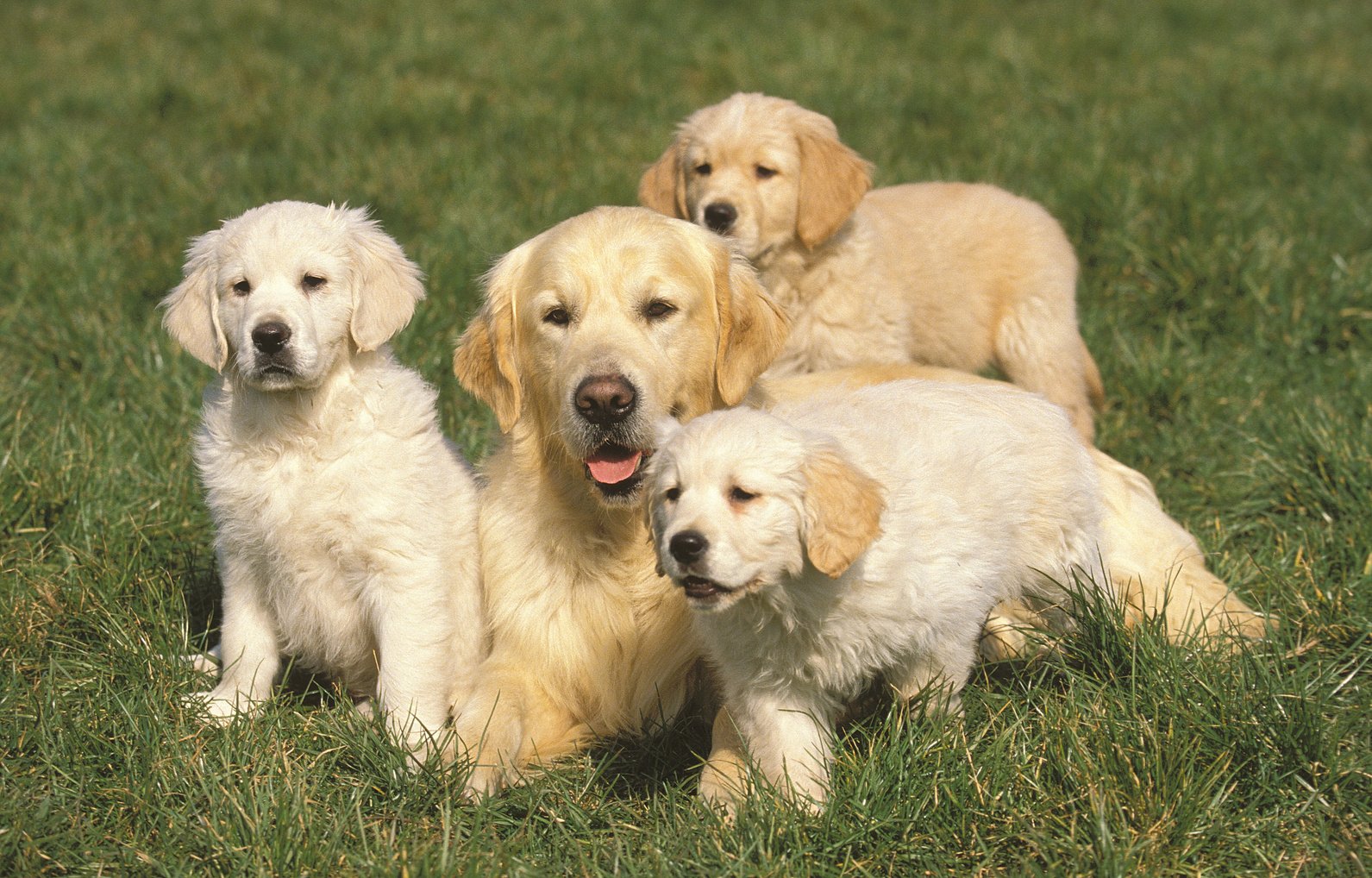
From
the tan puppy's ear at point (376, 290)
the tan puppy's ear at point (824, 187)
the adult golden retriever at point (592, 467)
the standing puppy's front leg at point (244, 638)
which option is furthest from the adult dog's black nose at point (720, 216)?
the standing puppy's front leg at point (244, 638)

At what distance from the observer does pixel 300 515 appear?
346 centimetres

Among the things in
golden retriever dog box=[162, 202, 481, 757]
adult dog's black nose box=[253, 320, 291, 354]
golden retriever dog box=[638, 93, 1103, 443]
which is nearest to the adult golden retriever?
golden retriever dog box=[162, 202, 481, 757]

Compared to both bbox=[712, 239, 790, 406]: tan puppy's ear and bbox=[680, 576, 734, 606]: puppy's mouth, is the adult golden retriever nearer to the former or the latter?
bbox=[712, 239, 790, 406]: tan puppy's ear

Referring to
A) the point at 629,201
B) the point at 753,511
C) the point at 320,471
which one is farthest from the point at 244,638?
the point at 629,201

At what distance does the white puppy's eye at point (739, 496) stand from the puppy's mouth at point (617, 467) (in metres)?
0.66

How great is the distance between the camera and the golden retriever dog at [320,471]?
344 cm

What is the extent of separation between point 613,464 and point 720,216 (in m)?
2.16

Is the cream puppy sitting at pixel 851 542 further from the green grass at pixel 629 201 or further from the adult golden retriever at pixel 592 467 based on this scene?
the adult golden retriever at pixel 592 467

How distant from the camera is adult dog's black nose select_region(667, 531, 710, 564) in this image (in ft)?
8.68

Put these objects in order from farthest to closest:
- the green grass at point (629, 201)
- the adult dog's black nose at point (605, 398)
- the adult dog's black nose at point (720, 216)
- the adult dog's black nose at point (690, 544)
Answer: the adult dog's black nose at point (720, 216), the adult dog's black nose at point (605, 398), the green grass at point (629, 201), the adult dog's black nose at point (690, 544)

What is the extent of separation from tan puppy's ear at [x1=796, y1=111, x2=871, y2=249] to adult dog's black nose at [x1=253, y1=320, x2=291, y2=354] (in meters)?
2.57

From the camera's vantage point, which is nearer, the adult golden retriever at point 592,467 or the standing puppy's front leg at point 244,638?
the adult golden retriever at point 592,467

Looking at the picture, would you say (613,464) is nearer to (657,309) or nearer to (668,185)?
(657,309)

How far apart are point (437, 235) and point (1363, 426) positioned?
4.01 meters
